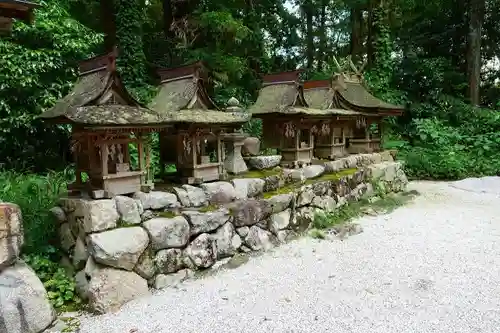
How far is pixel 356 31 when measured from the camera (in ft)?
67.2

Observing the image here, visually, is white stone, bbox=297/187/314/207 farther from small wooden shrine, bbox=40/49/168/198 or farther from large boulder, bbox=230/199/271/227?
small wooden shrine, bbox=40/49/168/198

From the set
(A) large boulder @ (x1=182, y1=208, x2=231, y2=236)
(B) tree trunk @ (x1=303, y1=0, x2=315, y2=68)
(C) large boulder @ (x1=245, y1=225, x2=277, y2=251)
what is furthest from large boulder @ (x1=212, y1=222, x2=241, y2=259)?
(B) tree trunk @ (x1=303, y1=0, x2=315, y2=68)

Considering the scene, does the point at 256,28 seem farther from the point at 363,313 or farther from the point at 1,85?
the point at 363,313

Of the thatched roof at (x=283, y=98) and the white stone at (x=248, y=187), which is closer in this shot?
the white stone at (x=248, y=187)

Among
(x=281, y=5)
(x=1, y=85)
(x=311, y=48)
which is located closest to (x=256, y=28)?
(x=281, y=5)

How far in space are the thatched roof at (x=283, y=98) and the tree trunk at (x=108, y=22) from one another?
6548mm

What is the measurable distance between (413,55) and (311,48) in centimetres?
535

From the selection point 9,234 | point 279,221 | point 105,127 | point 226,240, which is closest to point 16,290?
point 9,234

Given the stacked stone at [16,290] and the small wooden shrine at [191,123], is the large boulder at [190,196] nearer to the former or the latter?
the small wooden shrine at [191,123]

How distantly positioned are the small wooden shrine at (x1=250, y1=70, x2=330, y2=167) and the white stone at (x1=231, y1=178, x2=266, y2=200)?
1.50m

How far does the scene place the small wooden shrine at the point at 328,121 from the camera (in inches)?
376

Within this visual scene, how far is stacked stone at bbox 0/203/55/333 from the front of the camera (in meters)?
4.17

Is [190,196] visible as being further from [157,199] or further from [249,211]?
[249,211]

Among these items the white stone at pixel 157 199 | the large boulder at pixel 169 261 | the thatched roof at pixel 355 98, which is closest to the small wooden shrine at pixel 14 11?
the white stone at pixel 157 199
